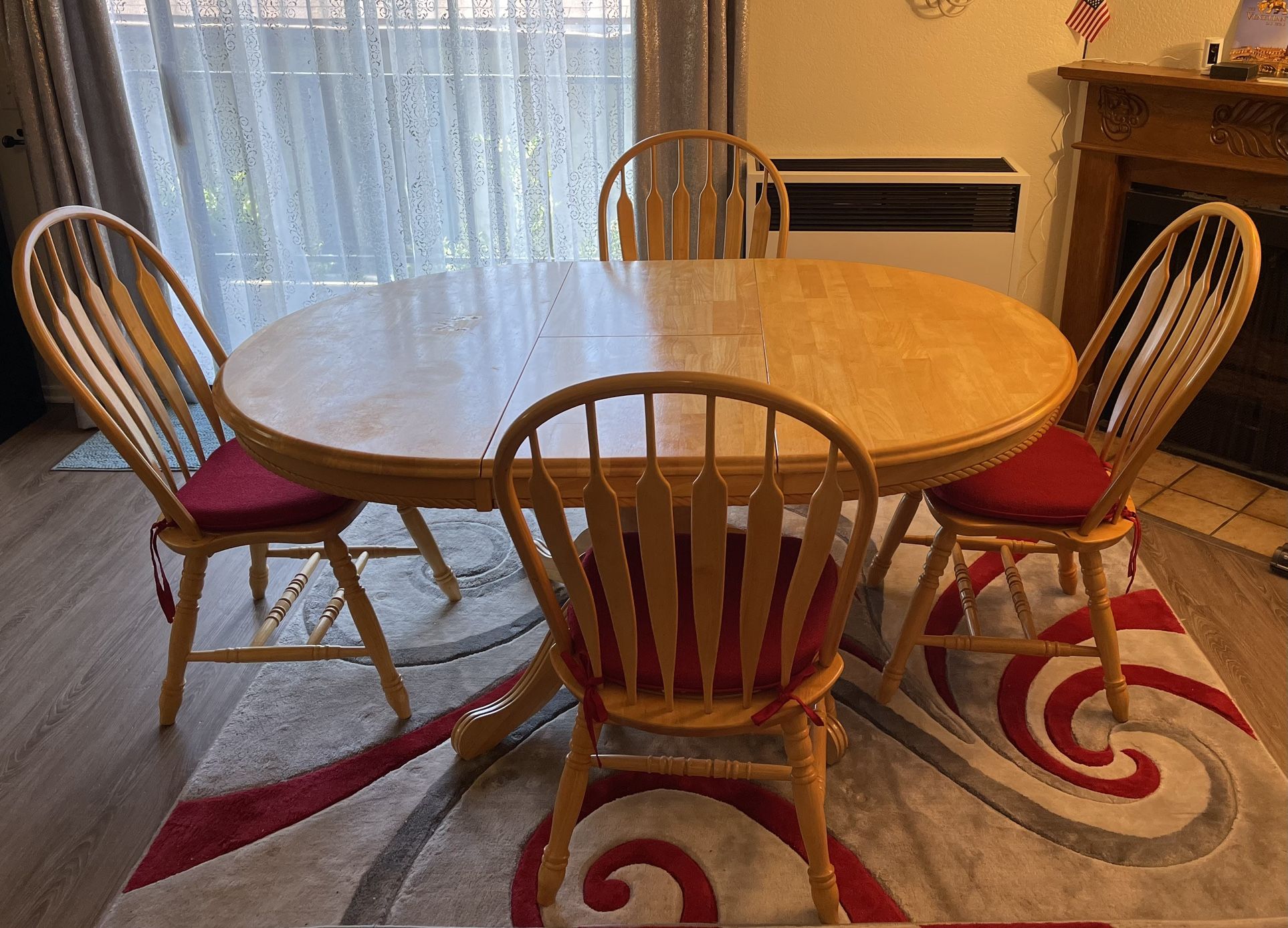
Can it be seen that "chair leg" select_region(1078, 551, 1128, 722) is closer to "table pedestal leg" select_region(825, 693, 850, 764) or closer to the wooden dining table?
the wooden dining table

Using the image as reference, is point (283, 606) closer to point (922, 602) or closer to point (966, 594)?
point (922, 602)

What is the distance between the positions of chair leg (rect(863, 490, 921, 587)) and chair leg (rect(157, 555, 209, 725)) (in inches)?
51.6

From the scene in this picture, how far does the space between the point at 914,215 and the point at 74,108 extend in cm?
247

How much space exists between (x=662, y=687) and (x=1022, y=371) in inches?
30.9

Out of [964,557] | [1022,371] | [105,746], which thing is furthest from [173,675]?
[964,557]

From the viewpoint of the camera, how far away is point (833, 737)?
182 centimetres

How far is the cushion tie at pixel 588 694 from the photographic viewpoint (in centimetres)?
142

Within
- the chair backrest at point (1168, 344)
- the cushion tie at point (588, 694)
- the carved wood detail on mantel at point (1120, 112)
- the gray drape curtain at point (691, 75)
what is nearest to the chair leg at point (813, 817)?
the cushion tie at point (588, 694)

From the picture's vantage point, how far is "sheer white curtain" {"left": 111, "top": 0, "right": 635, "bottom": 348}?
10.1ft

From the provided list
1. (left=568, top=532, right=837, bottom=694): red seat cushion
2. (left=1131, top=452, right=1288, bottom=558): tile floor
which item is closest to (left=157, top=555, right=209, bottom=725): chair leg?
(left=568, top=532, right=837, bottom=694): red seat cushion

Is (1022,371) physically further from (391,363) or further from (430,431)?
(391,363)

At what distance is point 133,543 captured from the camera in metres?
2.66

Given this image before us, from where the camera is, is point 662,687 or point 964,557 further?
point 964,557

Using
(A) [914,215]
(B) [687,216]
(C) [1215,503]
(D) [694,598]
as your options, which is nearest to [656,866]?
(D) [694,598]
